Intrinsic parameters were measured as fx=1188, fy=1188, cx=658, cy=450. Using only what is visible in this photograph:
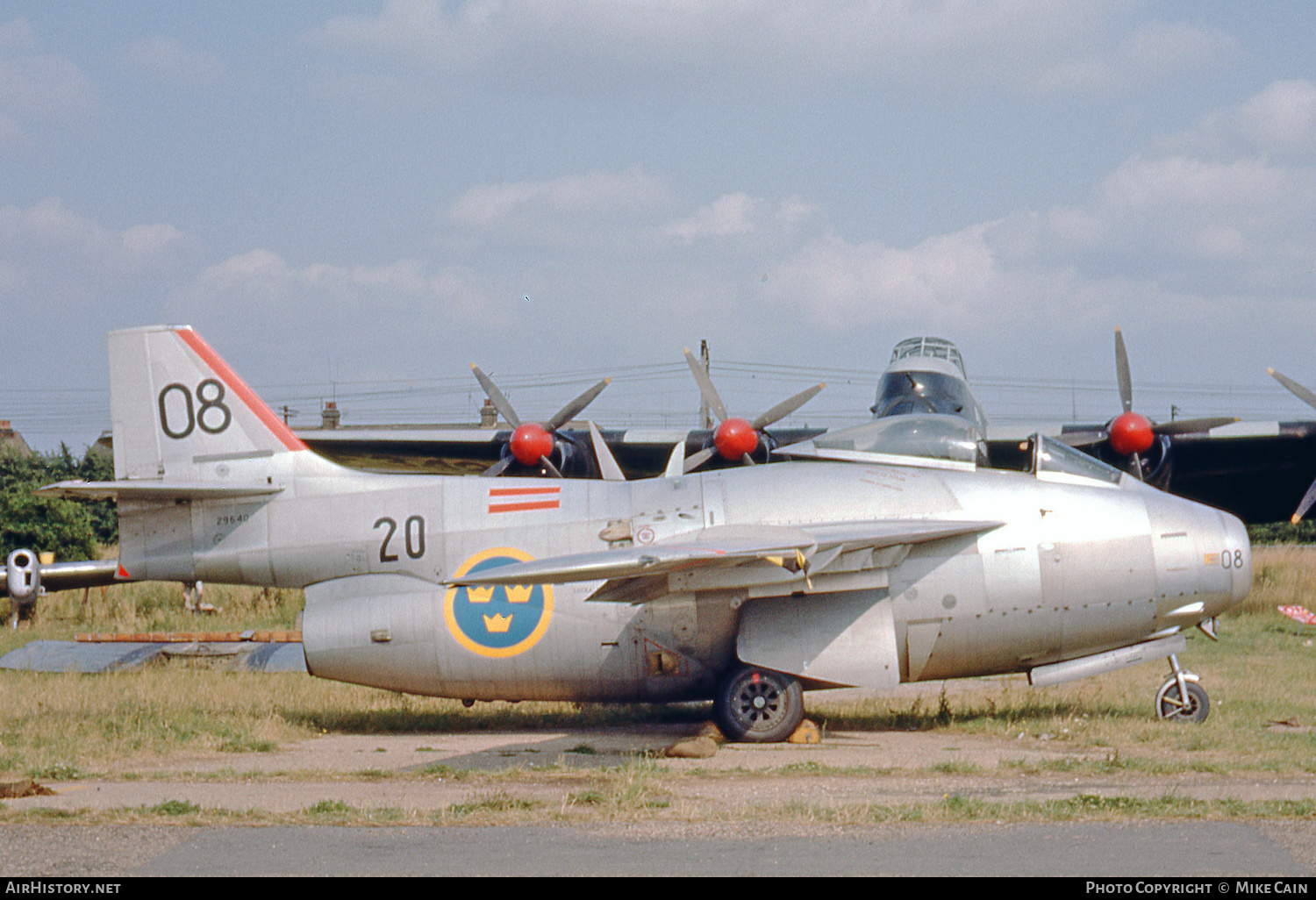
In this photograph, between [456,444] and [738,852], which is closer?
[738,852]

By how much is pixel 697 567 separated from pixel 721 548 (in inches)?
19.6

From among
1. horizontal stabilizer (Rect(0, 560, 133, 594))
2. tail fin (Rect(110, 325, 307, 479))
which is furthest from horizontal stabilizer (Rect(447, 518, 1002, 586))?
horizontal stabilizer (Rect(0, 560, 133, 594))

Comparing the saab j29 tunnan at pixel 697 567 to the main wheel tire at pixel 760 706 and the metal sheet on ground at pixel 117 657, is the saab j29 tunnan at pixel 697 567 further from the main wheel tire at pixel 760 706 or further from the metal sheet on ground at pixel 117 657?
the metal sheet on ground at pixel 117 657

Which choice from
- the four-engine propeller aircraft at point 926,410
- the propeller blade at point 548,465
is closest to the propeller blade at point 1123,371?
the four-engine propeller aircraft at point 926,410

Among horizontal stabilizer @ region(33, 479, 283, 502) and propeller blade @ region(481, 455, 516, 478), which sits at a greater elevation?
propeller blade @ region(481, 455, 516, 478)

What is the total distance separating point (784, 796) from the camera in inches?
340

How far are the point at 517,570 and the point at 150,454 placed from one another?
5721 millimetres

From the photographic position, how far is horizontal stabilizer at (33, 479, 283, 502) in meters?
11.5

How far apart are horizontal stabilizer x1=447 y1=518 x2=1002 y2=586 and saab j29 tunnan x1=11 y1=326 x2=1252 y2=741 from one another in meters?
0.06

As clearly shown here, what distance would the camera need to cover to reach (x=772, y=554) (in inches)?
396

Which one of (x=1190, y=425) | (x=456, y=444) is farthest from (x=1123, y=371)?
(x=456, y=444)

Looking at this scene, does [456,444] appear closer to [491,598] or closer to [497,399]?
[497,399]

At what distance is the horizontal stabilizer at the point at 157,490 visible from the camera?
37.9ft

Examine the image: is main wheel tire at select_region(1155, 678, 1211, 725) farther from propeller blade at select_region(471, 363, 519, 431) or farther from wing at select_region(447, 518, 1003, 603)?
propeller blade at select_region(471, 363, 519, 431)
